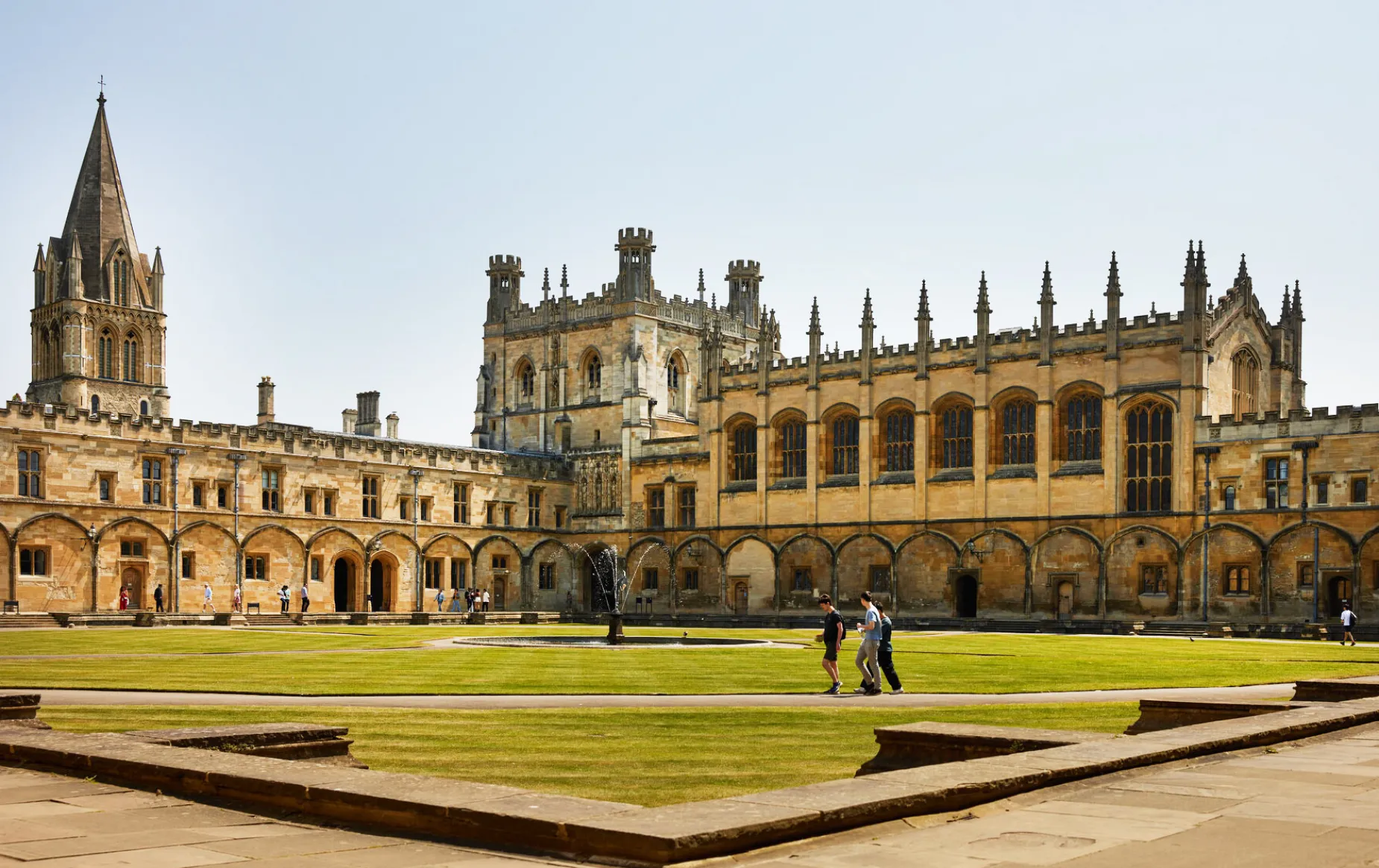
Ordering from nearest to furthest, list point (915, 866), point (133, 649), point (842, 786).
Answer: point (915, 866), point (842, 786), point (133, 649)

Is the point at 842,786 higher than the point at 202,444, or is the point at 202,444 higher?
the point at 202,444

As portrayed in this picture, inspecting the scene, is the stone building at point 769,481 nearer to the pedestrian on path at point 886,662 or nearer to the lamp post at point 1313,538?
the lamp post at point 1313,538

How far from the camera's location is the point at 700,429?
68.6 metres

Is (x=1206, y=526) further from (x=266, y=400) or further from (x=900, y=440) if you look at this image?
(x=266, y=400)

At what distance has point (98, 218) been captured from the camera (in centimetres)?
9025

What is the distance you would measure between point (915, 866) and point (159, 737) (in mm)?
6420

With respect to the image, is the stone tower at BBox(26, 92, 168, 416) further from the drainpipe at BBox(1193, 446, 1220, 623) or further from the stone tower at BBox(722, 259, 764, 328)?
the drainpipe at BBox(1193, 446, 1220, 623)

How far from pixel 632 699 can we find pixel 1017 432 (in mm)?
41382

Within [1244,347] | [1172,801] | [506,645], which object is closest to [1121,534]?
[1244,347]

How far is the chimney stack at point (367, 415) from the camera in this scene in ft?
267

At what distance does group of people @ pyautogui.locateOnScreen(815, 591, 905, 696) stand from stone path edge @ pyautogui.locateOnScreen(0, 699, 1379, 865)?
31.9 feet

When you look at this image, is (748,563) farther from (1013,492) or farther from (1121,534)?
(1121,534)

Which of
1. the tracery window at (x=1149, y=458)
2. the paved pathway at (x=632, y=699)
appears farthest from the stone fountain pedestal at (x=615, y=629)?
the tracery window at (x=1149, y=458)

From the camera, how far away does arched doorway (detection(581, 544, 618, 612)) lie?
233ft
